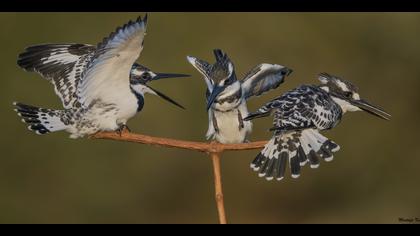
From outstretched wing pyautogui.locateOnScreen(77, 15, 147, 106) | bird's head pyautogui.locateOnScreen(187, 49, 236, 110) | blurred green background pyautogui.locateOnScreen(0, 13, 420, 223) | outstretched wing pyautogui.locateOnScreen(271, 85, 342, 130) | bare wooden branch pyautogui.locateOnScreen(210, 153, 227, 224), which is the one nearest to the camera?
bare wooden branch pyautogui.locateOnScreen(210, 153, 227, 224)

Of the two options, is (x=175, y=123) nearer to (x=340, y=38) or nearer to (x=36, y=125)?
(x=340, y=38)

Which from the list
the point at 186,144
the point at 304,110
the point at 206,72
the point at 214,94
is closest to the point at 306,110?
the point at 304,110

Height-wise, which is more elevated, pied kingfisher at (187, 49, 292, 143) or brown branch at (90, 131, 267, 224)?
Answer: pied kingfisher at (187, 49, 292, 143)

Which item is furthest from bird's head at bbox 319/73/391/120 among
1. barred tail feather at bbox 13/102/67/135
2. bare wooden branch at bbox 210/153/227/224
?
barred tail feather at bbox 13/102/67/135

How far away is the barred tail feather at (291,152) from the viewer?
3.89 m

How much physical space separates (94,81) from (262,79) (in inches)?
33.5

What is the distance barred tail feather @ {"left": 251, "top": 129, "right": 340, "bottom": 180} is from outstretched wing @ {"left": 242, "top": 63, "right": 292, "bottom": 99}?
403mm

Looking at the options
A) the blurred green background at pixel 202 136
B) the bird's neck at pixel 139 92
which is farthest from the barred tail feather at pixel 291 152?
the blurred green background at pixel 202 136

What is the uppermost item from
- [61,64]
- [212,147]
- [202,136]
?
[202,136]

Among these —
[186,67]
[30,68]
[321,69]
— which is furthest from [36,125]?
[321,69]

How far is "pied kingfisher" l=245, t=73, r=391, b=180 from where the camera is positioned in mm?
3887

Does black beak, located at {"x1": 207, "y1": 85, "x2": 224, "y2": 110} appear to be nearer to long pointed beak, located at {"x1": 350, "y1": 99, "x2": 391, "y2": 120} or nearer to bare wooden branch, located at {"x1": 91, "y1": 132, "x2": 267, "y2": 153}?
bare wooden branch, located at {"x1": 91, "y1": 132, "x2": 267, "y2": 153}

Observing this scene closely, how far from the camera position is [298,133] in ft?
13.2

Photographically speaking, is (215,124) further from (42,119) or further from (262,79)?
(42,119)
